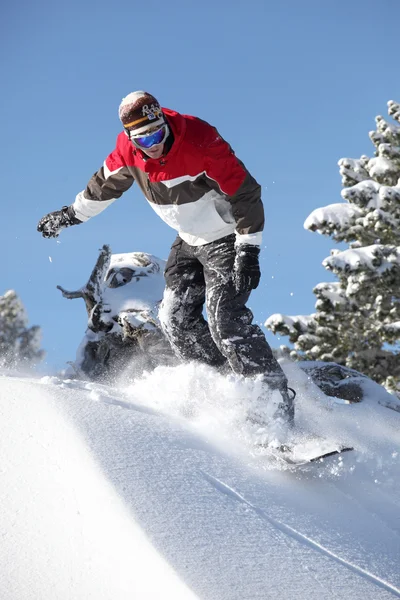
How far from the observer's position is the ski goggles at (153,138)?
13.8 feet

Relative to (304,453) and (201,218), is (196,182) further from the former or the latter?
(304,453)

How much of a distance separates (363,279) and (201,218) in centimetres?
889

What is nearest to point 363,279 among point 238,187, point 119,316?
point 119,316

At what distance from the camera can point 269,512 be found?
3156 mm

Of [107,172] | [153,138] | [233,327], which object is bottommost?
[233,327]

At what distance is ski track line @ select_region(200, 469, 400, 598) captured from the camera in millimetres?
2836

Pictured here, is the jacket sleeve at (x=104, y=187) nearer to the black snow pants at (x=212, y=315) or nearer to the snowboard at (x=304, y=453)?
the black snow pants at (x=212, y=315)

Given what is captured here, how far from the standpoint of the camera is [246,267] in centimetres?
444

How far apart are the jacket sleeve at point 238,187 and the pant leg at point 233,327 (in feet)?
0.85

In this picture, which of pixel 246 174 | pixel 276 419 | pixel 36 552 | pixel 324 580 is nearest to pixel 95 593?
pixel 36 552

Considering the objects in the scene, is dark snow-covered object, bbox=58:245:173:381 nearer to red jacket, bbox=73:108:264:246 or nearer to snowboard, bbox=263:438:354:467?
red jacket, bbox=73:108:264:246

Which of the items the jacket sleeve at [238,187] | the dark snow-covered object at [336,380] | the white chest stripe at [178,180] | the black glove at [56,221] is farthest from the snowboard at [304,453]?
the dark snow-covered object at [336,380]

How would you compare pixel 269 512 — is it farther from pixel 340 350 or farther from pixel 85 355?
pixel 340 350

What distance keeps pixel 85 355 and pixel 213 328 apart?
16.9 ft
